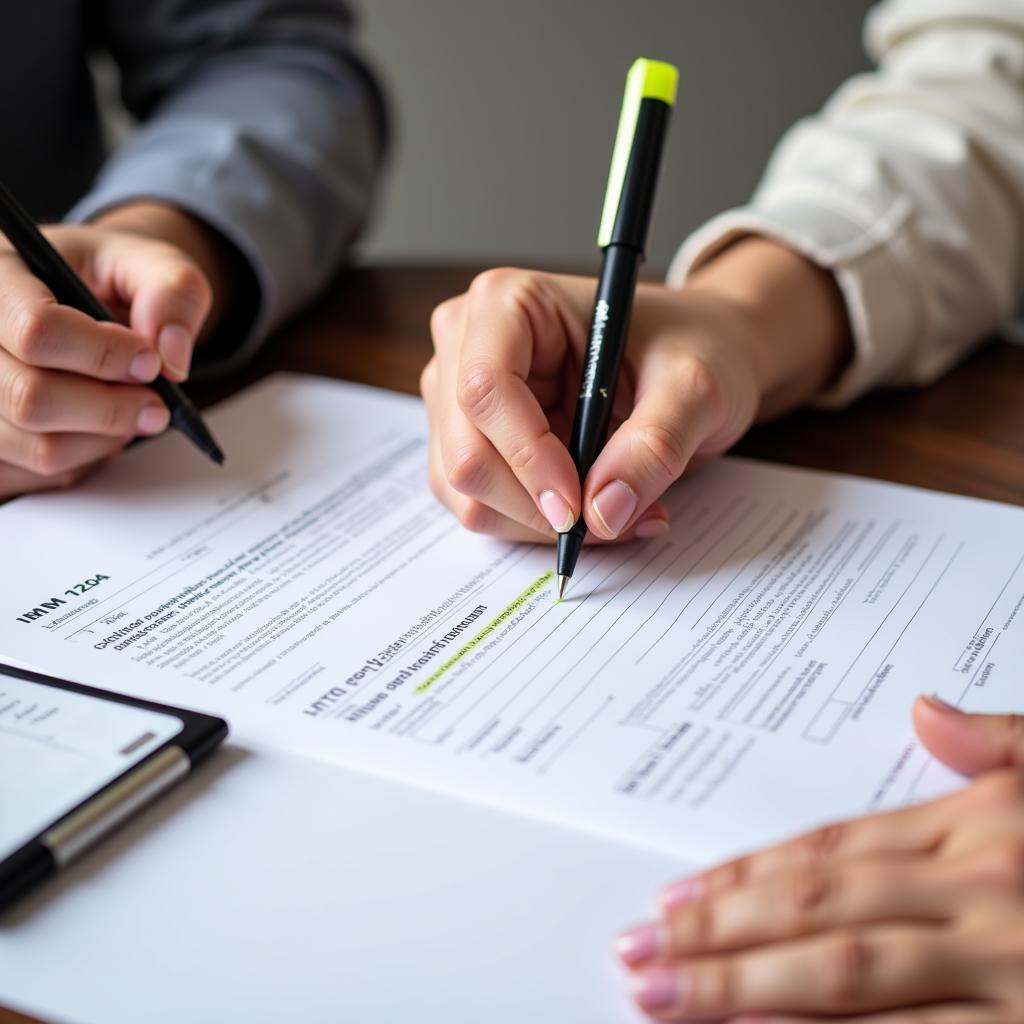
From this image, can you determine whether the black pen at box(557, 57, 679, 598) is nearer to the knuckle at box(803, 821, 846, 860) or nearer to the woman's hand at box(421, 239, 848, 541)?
the woman's hand at box(421, 239, 848, 541)

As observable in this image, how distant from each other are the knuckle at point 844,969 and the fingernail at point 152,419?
0.41 metres

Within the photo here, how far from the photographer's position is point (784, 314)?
621mm

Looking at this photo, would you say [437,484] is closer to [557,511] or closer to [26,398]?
[557,511]

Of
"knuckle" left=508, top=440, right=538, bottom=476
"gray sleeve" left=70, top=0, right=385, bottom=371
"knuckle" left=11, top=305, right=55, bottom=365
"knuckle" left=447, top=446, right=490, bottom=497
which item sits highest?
"gray sleeve" left=70, top=0, right=385, bottom=371

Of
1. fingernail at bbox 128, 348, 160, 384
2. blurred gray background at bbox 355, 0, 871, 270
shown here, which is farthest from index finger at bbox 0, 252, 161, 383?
blurred gray background at bbox 355, 0, 871, 270

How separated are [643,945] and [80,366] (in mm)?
387

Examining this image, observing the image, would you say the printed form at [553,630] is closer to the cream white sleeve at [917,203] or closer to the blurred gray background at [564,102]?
the cream white sleeve at [917,203]

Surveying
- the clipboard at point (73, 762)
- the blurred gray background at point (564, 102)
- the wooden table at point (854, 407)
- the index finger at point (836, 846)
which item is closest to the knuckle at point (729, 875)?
the index finger at point (836, 846)

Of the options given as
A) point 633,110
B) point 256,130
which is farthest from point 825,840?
point 256,130

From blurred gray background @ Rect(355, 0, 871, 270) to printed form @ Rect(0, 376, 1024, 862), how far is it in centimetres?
91

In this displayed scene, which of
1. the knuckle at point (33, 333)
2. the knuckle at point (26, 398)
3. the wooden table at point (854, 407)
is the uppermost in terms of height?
the knuckle at point (33, 333)

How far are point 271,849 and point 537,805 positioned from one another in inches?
3.2

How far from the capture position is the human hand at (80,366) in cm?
52

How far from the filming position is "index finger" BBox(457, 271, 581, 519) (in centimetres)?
46
